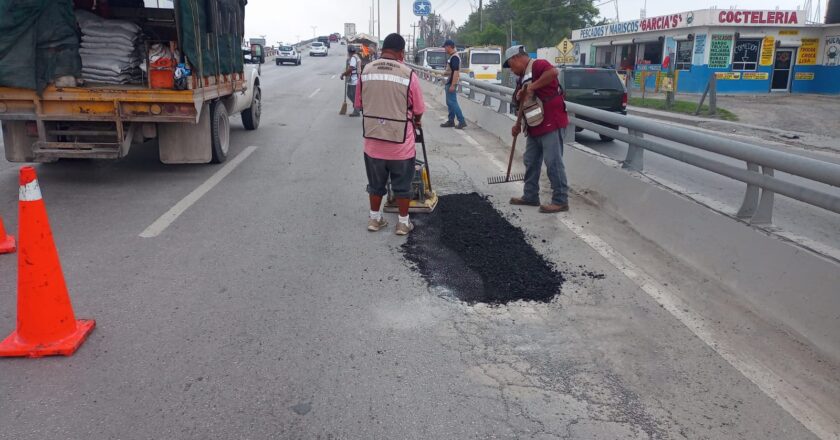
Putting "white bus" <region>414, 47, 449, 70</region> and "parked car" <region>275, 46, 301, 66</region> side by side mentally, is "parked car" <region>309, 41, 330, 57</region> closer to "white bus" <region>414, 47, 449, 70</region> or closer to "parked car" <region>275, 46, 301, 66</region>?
"parked car" <region>275, 46, 301, 66</region>

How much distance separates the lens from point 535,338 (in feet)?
13.8

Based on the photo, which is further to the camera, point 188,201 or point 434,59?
point 434,59

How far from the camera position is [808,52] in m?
31.9

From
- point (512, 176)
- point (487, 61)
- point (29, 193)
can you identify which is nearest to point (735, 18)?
point (487, 61)

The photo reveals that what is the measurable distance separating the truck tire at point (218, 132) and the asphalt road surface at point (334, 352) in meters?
2.71

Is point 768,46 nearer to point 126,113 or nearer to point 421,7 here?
point 421,7

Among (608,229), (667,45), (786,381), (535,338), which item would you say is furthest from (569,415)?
(667,45)

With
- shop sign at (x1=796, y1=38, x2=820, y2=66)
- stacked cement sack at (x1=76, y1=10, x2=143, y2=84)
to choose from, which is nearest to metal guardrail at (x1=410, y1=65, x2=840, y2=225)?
stacked cement sack at (x1=76, y1=10, x2=143, y2=84)

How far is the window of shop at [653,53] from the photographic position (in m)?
35.4

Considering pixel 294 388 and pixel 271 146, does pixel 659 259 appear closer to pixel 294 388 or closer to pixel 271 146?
pixel 294 388

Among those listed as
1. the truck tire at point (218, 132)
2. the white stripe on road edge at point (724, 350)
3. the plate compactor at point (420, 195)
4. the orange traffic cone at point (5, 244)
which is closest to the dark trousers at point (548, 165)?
the white stripe on road edge at point (724, 350)

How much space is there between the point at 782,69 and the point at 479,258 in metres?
33.1

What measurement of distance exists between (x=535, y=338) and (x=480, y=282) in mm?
1010

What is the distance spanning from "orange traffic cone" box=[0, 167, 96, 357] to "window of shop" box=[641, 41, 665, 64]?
35860mm
